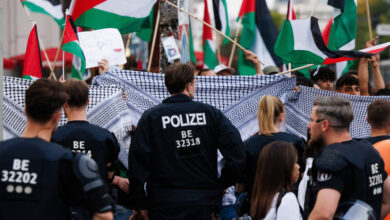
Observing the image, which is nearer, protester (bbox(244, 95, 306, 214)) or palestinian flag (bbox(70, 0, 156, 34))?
protester (bbox(244, 95, 306, 214))

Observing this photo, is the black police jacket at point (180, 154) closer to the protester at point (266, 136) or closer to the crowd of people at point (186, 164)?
the crowd of people at point (186, 164)

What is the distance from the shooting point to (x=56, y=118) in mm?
4207

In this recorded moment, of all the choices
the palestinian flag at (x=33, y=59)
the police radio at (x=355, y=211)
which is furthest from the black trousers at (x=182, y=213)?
the palestinian flag at (x=33, y=59)

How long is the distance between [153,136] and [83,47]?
1948mm

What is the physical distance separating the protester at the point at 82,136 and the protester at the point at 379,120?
2316mm

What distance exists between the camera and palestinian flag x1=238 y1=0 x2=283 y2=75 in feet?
30.0

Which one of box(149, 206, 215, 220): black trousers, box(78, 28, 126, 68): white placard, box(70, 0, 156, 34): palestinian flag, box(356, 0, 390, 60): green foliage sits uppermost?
box(70, 0, 156, 34): palestinian flag

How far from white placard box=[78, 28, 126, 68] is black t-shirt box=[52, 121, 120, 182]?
1.65m

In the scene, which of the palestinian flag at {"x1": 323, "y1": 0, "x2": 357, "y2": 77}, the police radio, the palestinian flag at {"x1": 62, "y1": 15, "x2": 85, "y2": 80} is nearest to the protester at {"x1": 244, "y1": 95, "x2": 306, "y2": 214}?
the police radio

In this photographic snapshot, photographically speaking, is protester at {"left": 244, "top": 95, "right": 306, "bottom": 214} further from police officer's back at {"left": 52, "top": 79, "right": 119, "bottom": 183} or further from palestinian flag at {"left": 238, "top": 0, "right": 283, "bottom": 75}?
palestinian flag at {"left": 238, "top": 0, "right": 283, "bottom": 75}

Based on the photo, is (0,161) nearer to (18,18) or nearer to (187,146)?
(187,146)

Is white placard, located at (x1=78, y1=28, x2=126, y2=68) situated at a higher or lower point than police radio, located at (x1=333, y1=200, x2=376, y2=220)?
higher

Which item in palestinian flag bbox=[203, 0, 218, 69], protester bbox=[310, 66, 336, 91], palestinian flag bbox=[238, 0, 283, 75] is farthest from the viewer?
palestinian flag bbox=[203, 0, 218, 69]

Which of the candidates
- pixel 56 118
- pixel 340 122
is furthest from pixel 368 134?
pixel 56 118
